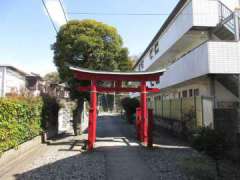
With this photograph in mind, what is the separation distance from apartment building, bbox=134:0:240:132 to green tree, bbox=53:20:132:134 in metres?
3.94

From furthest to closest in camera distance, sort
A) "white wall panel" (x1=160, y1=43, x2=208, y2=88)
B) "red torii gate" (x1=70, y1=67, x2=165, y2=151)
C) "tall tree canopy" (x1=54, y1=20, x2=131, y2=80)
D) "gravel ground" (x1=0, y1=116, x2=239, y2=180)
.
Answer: "tall tree canopy" (x1=54, y1=20, x2=131, y2=80) < "white wall panel" (x1=160, y1=43, x2=208, y2=88) < "red torii gate" (x1=70, y1=67, x2=165, y2=151) < "gravel ground" (x1=0, y1=116, x2=239, y2=180)

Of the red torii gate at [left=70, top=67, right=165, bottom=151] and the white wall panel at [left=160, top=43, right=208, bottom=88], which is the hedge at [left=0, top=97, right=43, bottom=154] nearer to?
the red torii gate at [left=70, top=67, right=165, bottom=151]

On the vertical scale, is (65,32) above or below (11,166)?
above

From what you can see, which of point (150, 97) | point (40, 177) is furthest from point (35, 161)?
point (150, 97)

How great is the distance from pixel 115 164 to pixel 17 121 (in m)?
3.79

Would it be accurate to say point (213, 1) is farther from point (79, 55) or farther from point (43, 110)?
point (43, 110)

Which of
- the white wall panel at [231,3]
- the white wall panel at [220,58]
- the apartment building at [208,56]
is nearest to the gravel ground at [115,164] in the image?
the apartment building at [208,56]

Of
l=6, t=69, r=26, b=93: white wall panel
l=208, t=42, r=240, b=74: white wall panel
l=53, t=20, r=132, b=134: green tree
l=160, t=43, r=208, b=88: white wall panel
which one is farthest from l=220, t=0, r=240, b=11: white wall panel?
l=6, t=69, r=26, b=93: white wall panel

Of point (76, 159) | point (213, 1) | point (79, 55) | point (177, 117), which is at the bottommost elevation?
point (76, 159)

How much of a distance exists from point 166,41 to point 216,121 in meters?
9.31

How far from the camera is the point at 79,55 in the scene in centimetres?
1499

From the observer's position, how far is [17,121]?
28.8 feet

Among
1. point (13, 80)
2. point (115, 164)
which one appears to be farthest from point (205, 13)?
point (13, 80)

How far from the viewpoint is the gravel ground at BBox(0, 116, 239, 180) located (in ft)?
22.6
